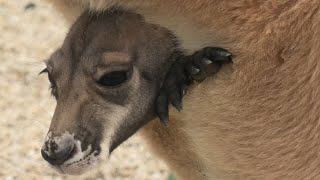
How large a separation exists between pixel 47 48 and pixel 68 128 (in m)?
1.67

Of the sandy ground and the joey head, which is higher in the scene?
the joey head

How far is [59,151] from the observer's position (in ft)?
4.34

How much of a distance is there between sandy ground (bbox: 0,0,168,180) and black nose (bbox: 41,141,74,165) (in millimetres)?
721

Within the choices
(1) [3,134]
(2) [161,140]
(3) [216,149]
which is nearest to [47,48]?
(1) [3,134]

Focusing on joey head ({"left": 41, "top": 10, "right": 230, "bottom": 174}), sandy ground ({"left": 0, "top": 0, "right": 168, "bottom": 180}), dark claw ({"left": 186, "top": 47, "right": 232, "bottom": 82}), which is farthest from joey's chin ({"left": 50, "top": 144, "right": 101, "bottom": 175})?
sandy ground ({"left": 0, "top": 0, "right": 168, "bottom": 180})

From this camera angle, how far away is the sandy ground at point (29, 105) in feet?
7.93

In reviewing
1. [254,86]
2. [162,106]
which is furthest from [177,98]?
[254,86]

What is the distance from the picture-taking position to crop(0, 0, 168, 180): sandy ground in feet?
7.93

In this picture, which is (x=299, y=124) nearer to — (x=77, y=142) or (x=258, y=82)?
(x=258, y=82)

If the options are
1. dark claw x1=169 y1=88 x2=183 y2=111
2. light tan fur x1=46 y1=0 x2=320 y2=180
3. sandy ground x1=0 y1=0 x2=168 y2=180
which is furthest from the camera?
sandy ground x1=0 y1=0 x2=168 y2=180

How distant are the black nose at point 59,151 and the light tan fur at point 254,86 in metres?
0.22

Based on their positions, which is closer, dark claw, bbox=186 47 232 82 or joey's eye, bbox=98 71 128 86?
dark claw, bbox=186 47 232 82

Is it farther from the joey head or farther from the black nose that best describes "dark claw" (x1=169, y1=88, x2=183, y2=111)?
the black nose

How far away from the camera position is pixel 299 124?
48.3 inches
